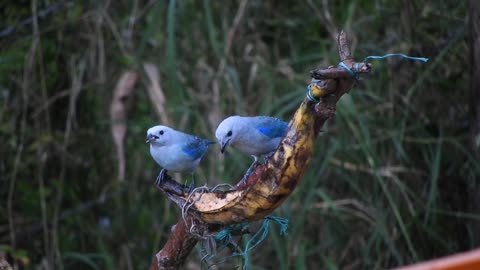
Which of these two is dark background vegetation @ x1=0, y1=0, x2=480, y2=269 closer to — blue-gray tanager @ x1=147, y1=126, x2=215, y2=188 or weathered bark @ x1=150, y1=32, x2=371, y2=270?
blue-gray tanager @ x1=147, y1=126, x2=215, y2=188

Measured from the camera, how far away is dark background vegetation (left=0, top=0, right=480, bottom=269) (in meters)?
3.94

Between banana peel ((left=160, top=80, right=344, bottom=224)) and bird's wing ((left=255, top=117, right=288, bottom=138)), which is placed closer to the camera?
banana peel ((left=160, top=80, right=344, bottom=224))

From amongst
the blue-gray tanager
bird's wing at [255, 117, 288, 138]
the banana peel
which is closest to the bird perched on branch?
bird's wing at [255, 117, 288, 138]

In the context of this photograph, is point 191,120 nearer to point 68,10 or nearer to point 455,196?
point 68,10

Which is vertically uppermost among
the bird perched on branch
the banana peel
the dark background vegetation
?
the banana peel

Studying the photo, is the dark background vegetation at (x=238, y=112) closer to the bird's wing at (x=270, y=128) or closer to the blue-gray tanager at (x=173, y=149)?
the blue-gray tanager at (x=173, y=149)

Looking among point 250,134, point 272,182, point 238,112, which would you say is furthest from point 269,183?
point 238,112

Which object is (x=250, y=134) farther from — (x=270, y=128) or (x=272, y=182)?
(x=272, y=182)

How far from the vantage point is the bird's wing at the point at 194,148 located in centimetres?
278

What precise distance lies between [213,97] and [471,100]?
1351mm

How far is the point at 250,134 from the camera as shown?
252 centimetres

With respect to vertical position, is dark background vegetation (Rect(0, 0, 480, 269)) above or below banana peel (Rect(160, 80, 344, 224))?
below

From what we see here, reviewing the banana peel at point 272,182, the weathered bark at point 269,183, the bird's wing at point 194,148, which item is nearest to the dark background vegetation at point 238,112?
the bird's wing at point 194,148

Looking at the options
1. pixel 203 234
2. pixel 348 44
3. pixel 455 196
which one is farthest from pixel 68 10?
pixel 348 44
